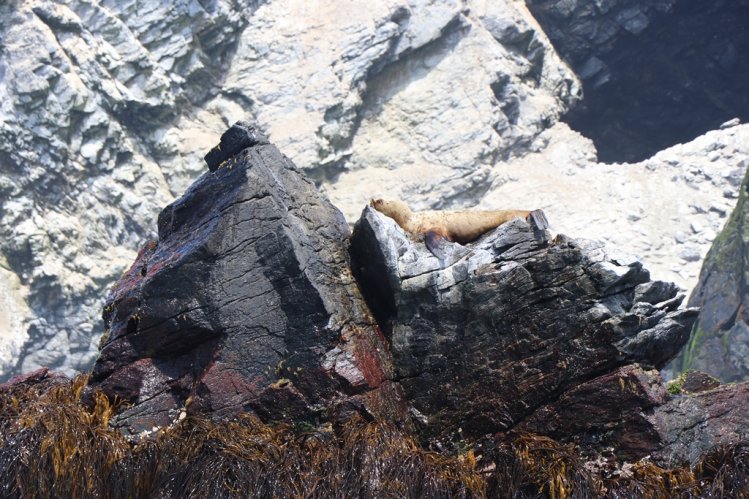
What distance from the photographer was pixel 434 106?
81.6 feet

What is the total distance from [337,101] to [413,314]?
17.9m

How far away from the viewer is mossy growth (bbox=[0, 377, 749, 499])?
554 centimetres

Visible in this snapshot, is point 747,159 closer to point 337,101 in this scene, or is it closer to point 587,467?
point 337,101

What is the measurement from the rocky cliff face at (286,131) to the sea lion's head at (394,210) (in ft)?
49.0

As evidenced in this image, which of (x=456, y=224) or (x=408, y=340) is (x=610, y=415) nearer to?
(x=408, y=340)

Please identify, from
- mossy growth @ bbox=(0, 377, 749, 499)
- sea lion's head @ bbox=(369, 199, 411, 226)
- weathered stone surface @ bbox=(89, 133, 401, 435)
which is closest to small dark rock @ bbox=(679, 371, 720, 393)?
mossy growth @ bbox=(0, 377, 749, 499)

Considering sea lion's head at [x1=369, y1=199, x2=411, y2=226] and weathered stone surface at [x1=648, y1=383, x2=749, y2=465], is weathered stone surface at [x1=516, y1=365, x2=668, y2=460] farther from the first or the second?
sea lion's head at [x1=369, y1=199, x2=411, y2=226]

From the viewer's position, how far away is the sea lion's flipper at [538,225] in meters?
6.48

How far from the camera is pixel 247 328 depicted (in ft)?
21.2

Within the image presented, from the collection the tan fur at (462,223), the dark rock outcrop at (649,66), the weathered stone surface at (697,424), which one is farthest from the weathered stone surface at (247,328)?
the dark rock outcrop at (649,66)

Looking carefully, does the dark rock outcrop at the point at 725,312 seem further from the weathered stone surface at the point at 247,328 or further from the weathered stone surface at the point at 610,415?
the weathered stone surface at the point at 247,328

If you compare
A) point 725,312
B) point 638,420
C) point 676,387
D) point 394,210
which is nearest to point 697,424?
point 638,420

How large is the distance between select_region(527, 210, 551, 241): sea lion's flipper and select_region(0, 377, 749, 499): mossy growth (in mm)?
1704

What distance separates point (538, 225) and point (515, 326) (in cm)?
94
